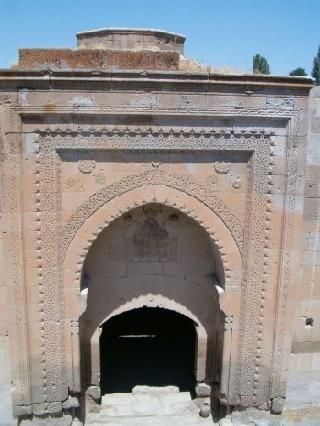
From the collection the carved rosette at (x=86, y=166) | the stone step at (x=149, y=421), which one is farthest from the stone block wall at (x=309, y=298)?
the carved rosette at (x=86, y=166)

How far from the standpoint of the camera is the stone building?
429 centimetres

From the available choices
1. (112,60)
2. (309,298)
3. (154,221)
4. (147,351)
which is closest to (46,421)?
(147,351)

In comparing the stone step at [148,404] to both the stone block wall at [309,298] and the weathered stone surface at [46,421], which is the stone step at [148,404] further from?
the stone block wall at [309,298]

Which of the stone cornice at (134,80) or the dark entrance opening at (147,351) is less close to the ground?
the stone cornice at (134,80)

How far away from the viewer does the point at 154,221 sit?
5020 mm

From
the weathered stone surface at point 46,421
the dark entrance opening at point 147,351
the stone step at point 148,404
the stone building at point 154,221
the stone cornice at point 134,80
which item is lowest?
the stone step at point 148,404

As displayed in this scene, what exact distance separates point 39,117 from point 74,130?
1.19 feet

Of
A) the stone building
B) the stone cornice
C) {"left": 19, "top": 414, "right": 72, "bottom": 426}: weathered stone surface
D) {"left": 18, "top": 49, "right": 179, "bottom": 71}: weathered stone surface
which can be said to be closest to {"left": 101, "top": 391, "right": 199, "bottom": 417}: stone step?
the stone building

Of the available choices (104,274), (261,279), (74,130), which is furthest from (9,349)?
(261,279)

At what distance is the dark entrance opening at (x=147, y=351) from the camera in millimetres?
6496

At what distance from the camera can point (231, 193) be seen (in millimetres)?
4613

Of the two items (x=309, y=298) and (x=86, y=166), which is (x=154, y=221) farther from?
(x=309, y=298)

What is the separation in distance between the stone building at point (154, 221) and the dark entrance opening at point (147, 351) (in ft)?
2.81

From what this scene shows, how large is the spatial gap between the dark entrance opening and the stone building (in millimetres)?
858
